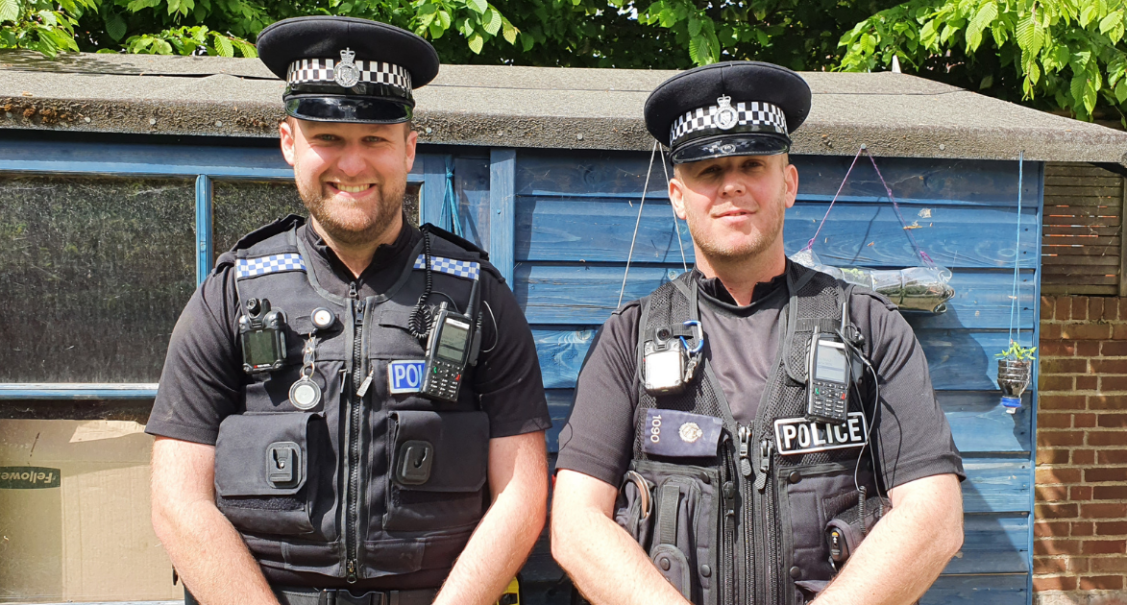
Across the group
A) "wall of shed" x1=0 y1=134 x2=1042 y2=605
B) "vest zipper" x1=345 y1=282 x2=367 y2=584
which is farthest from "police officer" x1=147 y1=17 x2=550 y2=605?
"wall of shed" x1=0 y1=134 x2=1042 y2=605

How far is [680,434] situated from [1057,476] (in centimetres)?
330

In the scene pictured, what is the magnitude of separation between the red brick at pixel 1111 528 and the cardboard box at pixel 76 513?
4.55 m

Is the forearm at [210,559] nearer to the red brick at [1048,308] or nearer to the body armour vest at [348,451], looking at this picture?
the body armour vest at [348,451]

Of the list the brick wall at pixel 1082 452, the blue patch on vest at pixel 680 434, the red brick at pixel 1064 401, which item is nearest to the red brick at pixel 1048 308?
the brick wall at pixel 1082 452

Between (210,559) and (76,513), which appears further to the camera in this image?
(76,513)

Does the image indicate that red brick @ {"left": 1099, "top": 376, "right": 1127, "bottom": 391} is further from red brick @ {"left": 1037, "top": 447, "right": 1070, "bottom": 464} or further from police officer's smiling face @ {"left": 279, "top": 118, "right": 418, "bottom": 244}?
police officer's smiling face @ {"left": 279, "top": 118, "right": 418, "bottom": 244}

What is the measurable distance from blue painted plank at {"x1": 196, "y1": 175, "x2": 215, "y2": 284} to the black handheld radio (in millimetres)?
1088

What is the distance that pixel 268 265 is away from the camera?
2.10 meters

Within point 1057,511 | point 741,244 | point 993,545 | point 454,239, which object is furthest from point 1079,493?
point 454,239

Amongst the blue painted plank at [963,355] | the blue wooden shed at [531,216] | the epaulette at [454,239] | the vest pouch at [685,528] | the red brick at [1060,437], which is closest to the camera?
the vest pouch at [685,528]

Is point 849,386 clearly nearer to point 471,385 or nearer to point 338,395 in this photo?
point 471,385

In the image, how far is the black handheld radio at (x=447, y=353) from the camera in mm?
2002

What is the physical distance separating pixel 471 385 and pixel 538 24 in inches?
142

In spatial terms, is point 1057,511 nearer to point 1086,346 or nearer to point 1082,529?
point 1082,529
